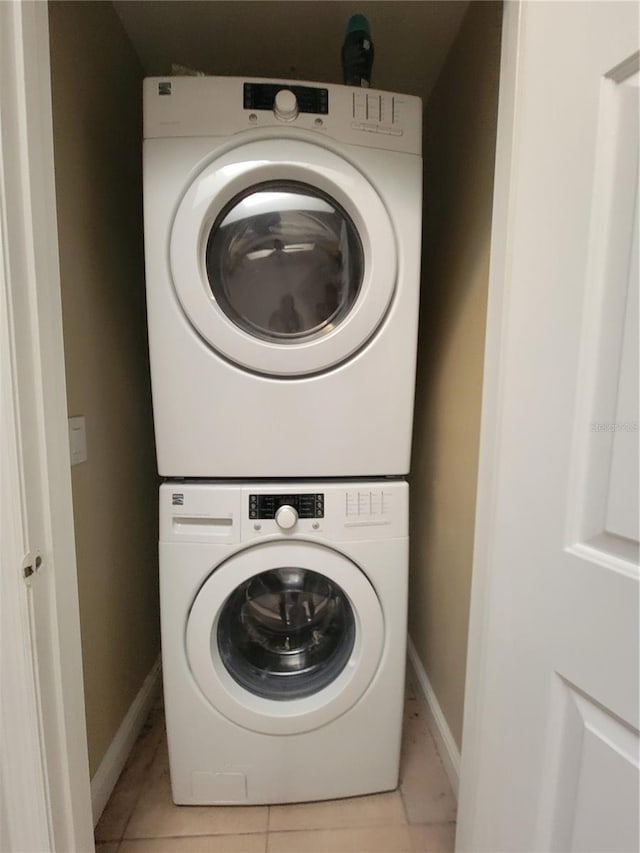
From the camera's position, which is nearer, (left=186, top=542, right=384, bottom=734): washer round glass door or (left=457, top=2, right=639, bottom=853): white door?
(left=457, top=2, right=639, bottom=853): white door

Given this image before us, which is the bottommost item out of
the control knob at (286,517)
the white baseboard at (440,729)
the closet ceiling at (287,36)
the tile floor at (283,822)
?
the tile floor at (283,822)

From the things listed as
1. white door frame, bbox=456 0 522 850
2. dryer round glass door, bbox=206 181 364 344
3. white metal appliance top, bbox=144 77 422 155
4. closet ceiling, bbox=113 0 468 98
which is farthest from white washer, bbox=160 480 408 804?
closet ceiling, bbox=113 0 468 98

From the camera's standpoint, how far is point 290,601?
124 centimetres

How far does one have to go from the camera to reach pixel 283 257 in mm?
1098

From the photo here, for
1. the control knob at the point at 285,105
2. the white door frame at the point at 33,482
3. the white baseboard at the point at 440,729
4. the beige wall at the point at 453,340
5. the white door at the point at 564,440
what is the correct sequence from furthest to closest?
the white baseboard at the point at 440,729
the beige wall at the point at 453,340
the control knob at the point at 285,105
the white door frame at the point at 33,482
the white door at the point at 564,440

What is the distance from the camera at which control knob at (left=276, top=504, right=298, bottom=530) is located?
104cm

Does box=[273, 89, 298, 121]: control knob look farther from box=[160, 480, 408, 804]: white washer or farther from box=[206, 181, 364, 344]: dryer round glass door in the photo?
box=[160, 480, 408, 804]: white washer

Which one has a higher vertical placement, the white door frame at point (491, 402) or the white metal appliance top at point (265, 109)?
the white metal appliance top at point (265, 109)

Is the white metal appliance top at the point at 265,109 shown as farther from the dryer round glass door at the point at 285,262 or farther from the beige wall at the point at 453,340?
the beige wall at the point at 453,340

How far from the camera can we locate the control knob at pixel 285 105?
0.97 meters

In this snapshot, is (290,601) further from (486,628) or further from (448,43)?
(448,43)

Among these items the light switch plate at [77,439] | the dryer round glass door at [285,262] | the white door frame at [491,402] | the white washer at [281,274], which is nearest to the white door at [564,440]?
the white door frame at [491,402]

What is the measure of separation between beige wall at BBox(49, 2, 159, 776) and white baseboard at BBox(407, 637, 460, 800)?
0.92 meters

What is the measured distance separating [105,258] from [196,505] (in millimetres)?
698
